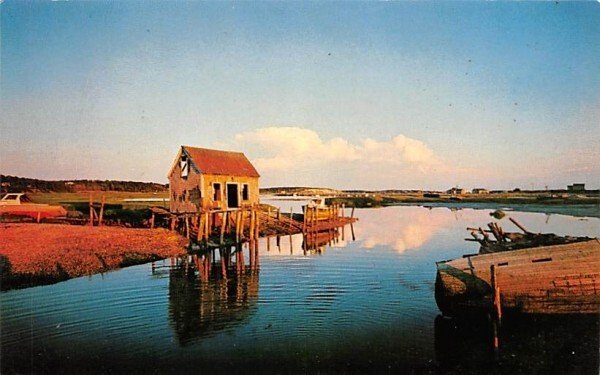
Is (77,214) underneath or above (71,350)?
above

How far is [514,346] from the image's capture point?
12094 millimetres

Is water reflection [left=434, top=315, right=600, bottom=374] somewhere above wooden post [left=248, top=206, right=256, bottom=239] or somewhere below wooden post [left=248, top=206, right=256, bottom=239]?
below

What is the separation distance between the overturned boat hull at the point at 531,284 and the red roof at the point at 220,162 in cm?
2170

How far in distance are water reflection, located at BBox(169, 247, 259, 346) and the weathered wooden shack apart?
6.08 meters

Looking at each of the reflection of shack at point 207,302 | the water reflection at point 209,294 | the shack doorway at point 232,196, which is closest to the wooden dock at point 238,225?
the shack doorway at point 232,196

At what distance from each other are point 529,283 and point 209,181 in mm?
23655

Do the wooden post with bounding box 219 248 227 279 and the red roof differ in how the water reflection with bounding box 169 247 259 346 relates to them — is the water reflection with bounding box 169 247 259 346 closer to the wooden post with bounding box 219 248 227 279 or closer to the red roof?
the wooden post with bounding box 219 248 227 279

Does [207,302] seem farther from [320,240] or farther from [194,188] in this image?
[320,240]

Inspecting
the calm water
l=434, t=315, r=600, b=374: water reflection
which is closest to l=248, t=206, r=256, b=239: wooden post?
the calm water

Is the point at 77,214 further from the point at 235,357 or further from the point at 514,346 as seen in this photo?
the point at 514,346

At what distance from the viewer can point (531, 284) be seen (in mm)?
13547

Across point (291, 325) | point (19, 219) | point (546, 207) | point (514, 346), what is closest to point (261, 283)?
point (291, 325)

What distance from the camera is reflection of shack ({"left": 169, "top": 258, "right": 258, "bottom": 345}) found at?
13.8m

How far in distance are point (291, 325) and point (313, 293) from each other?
170 inches
